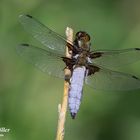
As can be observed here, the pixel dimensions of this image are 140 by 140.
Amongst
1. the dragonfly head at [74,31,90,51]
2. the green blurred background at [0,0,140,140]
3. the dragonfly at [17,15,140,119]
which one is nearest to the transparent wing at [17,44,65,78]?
the dragonfly at [17,15,140,119]

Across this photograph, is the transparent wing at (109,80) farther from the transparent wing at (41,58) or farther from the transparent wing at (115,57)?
the transparent wing at (41,58)

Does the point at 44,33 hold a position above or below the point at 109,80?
above

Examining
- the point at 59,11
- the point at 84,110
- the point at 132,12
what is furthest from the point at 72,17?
the point at 84,110

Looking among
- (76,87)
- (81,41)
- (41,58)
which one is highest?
(81,41)

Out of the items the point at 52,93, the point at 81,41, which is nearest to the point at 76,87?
the point at 81,41

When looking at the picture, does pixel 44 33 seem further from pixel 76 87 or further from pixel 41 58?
pixel 76 87

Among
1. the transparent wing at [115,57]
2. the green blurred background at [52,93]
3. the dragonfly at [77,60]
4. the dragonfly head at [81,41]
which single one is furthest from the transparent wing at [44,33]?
the green blurred background at [52,93]

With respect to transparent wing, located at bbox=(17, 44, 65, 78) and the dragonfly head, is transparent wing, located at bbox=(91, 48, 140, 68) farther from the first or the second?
transparent wing, located at bbox=(17, 44, 65, 78)
